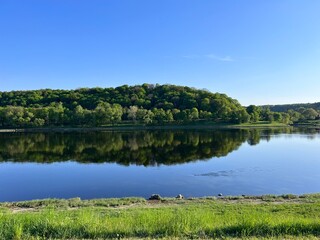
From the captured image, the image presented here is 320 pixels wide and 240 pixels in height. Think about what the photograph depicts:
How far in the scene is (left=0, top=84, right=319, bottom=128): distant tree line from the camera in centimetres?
12038

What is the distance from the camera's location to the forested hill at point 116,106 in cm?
12025

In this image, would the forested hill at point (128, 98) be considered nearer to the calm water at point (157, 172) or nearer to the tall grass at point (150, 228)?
the calm water at point (157, 172)

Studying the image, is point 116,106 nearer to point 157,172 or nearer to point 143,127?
point 143,127

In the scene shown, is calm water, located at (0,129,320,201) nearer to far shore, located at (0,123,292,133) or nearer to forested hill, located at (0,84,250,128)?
far shore, located at (0,123,292,133)

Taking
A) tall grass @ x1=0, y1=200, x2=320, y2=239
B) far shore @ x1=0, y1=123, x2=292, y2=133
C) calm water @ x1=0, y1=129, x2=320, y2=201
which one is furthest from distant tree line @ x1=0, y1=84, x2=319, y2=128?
tall grass @ x1=0, y1=200, x2=320, y2=239

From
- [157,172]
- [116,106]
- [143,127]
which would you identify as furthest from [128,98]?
[157,172]

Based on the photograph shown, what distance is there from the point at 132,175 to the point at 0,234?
22790 mm

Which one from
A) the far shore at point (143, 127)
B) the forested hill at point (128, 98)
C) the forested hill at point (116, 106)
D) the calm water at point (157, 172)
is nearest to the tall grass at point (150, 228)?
the calm water at point (157, 172)

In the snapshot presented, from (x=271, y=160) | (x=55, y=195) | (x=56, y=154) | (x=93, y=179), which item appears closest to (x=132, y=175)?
(x=93, y=179)

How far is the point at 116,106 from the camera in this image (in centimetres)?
13125

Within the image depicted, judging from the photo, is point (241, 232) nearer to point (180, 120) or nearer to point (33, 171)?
point (33, 171)

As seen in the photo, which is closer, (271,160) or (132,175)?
(132,175)

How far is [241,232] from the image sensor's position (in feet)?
31.0

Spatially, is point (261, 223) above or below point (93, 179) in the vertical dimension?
above
